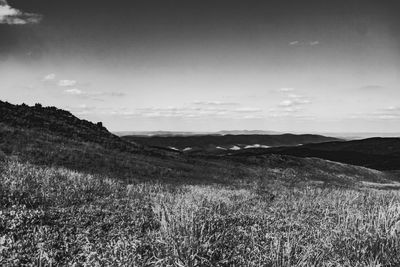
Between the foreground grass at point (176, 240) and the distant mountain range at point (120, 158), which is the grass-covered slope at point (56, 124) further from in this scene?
the foreground grass at point (176, 240)

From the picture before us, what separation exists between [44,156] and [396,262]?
56.3 ft

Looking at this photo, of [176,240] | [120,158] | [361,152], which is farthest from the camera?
[361,152]

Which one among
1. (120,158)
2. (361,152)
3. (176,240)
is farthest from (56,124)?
(361,152)

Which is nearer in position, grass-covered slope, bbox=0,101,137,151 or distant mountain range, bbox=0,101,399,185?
distant mountain range, bbox=0,101,399,185

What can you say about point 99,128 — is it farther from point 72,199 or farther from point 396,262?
point 396,262

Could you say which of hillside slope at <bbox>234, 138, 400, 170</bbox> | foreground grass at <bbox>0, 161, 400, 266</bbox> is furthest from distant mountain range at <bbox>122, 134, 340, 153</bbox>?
foreground grass at <bbox>0, 161, 400, 266</bbox>

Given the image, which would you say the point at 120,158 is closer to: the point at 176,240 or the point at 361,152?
the point at 176,240

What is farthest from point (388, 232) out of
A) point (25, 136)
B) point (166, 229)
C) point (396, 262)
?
point (25, 136)

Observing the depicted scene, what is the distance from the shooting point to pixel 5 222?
574cm

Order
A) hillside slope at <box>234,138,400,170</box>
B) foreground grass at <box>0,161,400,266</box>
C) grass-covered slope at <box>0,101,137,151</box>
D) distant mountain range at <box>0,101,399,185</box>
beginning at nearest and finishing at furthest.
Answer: foreground grass at <box>0,161,400,266</box> → distant mountain range at <box>0,101,399,185</box> → grass-covered slope at <box>0,101,137,151</box> → hillside slope at <box>234,138,400,170</box>

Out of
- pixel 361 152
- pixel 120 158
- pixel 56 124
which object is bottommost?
pixel 361 152

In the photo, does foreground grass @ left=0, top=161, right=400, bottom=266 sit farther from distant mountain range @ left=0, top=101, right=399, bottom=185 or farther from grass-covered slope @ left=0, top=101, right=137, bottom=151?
grass-covered slope @ left=0, top=101, right=137, bottom=151

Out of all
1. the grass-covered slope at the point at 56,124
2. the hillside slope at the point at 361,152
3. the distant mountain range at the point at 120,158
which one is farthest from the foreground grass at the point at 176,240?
the hillside slope at the point at 361,152

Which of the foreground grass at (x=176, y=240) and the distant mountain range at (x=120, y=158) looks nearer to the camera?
the foreground grass at (x=176, y=240)
